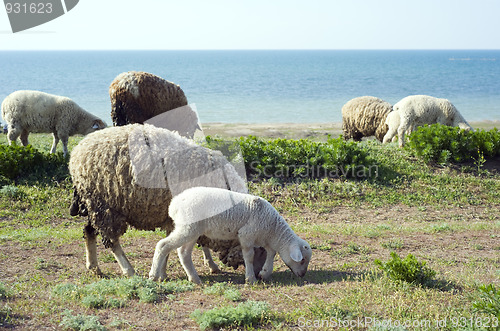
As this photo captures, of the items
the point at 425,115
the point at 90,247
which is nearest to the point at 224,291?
the point at 90,247

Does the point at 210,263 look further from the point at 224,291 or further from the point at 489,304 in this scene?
the point at 489,304

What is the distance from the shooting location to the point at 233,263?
7.05 metres

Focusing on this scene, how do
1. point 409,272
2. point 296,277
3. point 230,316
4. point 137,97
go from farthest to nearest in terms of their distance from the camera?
point 137,97 < point 296,277 < point 409,272 < point 230,316

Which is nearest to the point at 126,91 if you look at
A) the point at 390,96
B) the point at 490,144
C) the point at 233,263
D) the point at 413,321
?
the point at 233,263

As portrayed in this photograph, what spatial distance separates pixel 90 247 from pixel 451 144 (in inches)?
390

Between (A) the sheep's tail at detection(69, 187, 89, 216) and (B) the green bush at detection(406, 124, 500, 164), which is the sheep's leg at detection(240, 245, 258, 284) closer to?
(A) the sheep's tail at detection(69, 187, 89, 216)

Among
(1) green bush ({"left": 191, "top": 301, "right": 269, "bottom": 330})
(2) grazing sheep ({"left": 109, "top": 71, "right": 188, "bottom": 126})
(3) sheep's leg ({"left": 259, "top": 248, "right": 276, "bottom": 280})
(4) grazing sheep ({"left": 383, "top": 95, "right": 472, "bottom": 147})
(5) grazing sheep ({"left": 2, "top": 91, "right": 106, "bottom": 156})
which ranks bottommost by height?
(3) sheep's leg ({"left": 259, "top": 248, "right": 276, "bottom": 280})

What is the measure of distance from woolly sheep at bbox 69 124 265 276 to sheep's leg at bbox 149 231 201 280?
0.60m

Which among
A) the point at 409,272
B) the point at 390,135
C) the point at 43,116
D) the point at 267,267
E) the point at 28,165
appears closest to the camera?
the point at 409,272

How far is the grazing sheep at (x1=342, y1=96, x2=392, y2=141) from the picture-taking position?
18766 mm

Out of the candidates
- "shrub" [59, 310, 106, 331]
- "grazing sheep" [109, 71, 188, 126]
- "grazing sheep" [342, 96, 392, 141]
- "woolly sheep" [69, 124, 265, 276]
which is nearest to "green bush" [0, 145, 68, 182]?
"grazing sheep" [109, 71, 188, 126]

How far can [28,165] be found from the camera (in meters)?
12.0

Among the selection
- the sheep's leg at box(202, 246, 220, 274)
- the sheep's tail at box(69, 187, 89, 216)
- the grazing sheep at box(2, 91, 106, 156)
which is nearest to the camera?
the sheep's tail at box(69, 187, 89, 216)

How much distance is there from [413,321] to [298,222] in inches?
218
